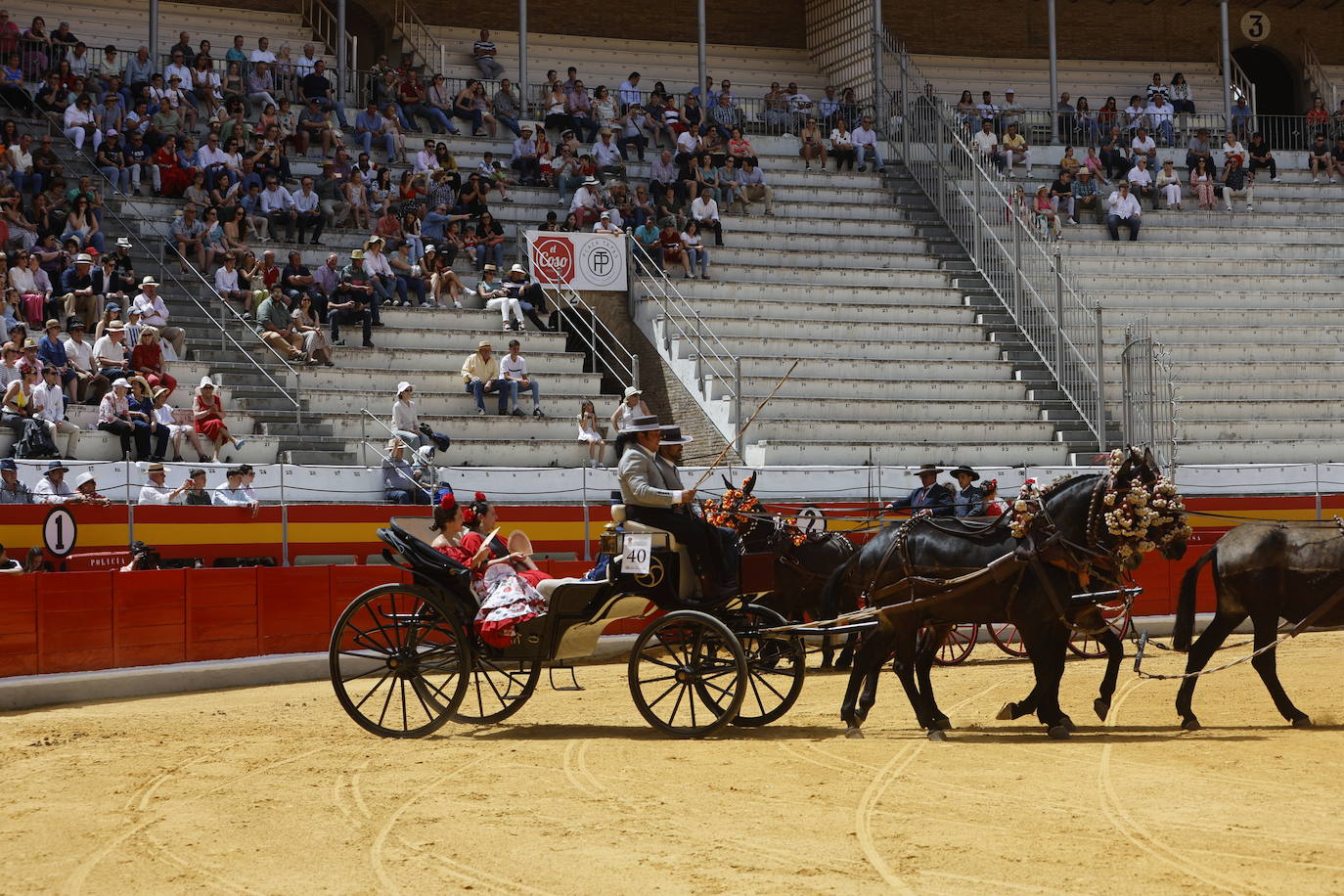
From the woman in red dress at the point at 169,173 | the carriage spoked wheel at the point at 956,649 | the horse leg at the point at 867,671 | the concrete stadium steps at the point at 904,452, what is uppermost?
the woman in red dress at the point at 169,173

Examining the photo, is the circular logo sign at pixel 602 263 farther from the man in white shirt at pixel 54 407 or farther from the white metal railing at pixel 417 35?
the man in white shirt at pixel 54 407

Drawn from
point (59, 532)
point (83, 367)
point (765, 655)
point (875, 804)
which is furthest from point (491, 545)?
point (83, 367)

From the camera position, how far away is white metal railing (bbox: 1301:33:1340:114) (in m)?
38.2

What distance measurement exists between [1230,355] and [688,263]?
9.19 m

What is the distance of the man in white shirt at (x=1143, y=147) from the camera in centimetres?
3262

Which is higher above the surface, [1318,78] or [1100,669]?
[1318,78]

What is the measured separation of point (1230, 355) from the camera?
26656 millimetres

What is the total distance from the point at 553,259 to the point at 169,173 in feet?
20.1

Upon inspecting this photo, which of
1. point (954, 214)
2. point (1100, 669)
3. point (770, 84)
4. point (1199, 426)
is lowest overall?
point (1100, 669)

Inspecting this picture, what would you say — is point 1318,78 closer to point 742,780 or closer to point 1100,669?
point 1100,669

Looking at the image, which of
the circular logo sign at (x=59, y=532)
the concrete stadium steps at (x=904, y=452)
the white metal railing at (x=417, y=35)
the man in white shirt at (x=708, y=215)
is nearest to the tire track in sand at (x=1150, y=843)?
the circular logo sign at (x=59, y=532)

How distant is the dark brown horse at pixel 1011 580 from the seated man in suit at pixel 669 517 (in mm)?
1267

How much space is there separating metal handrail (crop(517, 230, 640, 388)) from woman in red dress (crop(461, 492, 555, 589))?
1248 centimetres

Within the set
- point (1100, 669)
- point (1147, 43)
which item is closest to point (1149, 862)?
point (1100, 669)
